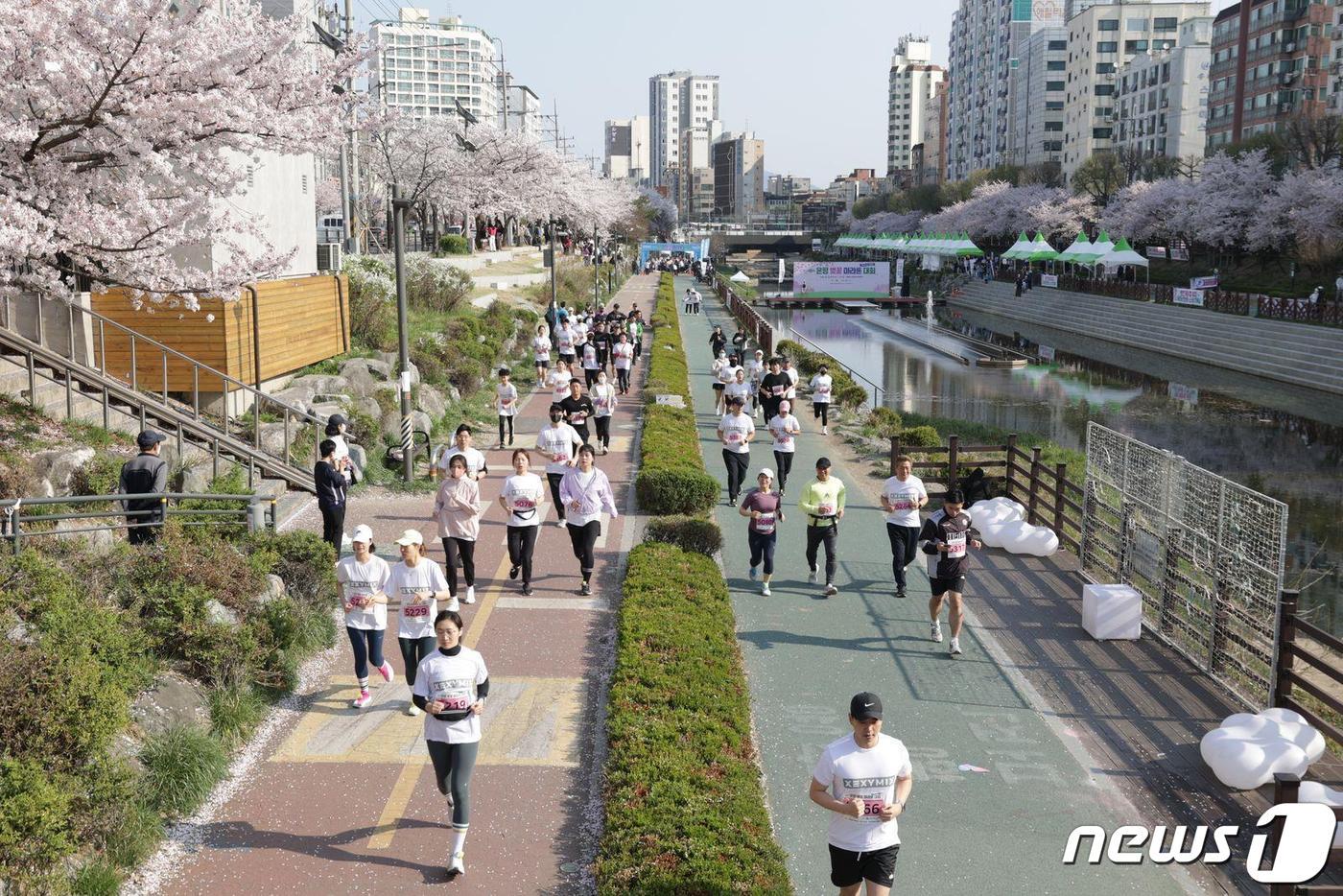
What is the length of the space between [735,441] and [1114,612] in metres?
→ 6.56

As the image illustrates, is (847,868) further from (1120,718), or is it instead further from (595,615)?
(595,615)

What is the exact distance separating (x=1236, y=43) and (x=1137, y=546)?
83924 mm

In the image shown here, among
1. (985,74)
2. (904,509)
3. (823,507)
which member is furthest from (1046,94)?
(823,507)

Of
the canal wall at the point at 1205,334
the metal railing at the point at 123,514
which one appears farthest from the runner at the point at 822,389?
the canal wall at the point at 1205,334

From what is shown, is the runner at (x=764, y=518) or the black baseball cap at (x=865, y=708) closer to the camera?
the black baseball cap at (x=865, y=708)

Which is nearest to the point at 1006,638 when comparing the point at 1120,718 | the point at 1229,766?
the point at 1120,718

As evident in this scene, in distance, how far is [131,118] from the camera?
12.5 m

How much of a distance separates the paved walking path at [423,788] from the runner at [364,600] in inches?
16.3

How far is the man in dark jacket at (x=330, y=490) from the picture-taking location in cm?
1258

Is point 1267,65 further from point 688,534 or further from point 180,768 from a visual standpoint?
point 180,768

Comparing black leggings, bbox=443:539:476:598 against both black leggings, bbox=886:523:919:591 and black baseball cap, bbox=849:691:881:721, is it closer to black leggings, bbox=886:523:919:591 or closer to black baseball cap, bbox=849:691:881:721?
black leggings, bbox=886:523:919:591

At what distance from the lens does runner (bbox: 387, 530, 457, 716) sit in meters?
9.05

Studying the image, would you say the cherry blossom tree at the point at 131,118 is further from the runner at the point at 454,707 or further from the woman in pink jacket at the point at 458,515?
the runner at the point at 454,707

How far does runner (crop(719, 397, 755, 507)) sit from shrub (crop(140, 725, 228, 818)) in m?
9.83
